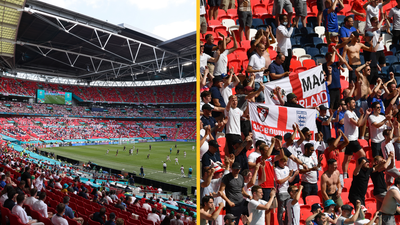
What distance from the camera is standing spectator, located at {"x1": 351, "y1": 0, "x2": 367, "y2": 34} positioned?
8.11 meters

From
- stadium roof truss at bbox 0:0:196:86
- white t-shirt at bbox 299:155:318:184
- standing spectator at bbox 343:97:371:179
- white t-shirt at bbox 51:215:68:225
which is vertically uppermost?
stadium roof truss at bbox 0:0:196:86

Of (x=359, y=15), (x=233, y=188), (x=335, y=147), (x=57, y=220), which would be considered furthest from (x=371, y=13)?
(x=57, y=220)

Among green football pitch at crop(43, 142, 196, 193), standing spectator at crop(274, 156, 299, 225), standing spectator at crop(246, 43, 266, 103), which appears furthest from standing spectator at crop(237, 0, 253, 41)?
green football pitch at crop(43, 142, 196, 193)

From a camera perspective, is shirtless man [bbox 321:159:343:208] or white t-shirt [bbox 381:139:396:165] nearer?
shirtless man [bbox 321:159:343:208]

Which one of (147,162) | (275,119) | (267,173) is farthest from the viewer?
(147,162)

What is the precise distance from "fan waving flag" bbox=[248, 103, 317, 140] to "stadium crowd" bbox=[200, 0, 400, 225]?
0.47 ft

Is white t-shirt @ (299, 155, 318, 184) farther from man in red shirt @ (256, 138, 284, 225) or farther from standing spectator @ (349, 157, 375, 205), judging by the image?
standing spectator @ (349, 157, 375, 205)

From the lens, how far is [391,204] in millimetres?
4336

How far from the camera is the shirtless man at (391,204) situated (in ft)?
13.9

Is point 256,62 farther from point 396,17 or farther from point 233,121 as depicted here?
point 396,17

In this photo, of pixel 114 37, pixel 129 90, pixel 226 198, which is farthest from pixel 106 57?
pixel 226 198

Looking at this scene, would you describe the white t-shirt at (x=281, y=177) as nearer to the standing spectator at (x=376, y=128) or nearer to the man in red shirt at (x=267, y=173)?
the man in red shirt at (x=267, y=173)

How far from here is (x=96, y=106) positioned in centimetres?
5075

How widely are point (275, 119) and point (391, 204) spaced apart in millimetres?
2116
